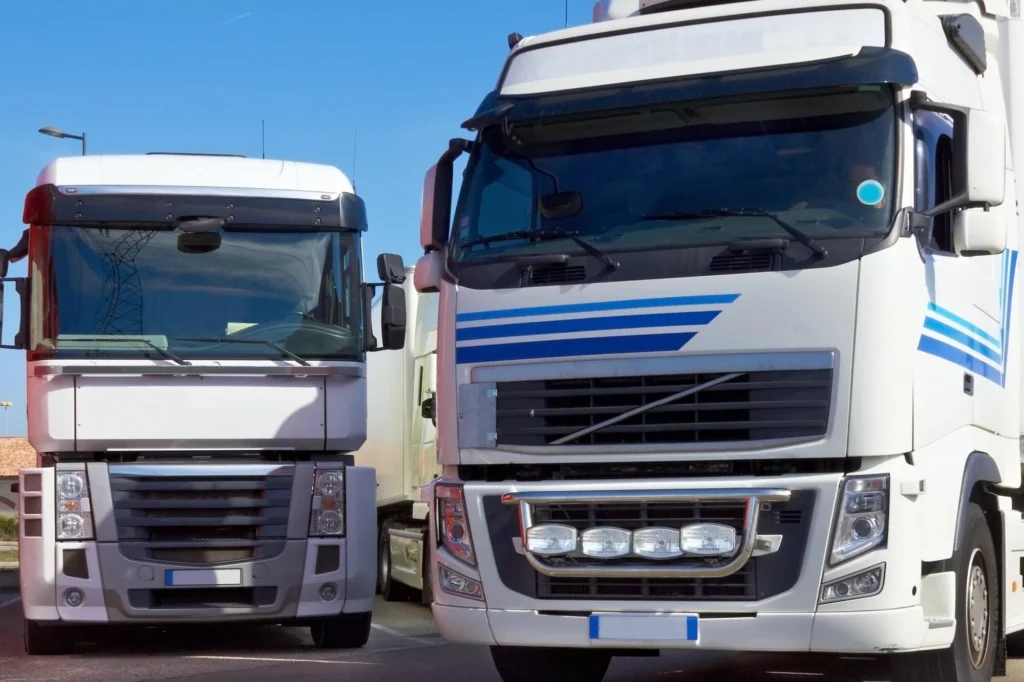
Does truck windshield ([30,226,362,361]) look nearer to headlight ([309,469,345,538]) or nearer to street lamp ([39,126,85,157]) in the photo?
→ headlight ([309,469,345,538])

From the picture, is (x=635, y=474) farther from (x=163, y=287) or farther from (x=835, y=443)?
(x=163, y=287)

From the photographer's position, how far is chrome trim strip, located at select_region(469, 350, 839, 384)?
6785mm

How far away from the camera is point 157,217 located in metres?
11.0

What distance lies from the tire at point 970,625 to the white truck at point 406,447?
22.2 feet

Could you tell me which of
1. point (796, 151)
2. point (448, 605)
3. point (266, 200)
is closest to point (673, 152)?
point (796, 151)

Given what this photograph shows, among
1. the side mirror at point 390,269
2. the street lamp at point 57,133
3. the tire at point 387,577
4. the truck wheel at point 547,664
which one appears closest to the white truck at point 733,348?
the truck wheel at point 547,664

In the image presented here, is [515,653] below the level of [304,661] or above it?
above

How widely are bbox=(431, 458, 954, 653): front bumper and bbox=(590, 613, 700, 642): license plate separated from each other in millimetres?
14

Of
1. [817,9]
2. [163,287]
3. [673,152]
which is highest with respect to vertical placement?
[817,9]

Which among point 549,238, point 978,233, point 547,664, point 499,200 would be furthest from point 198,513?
point 978,233

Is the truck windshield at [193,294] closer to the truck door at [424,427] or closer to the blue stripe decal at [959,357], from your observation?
the truck door at [424,427]

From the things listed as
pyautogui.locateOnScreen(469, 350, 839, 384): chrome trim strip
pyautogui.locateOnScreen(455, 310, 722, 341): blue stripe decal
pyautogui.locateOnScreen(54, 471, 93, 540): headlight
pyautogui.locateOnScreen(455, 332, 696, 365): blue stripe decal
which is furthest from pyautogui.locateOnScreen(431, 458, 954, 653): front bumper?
pyautogui.locateOnScreen(54, 471, 93, 540): headlight

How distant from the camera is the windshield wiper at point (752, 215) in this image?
268 inches

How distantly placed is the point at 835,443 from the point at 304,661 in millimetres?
5212
